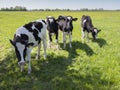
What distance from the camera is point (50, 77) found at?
8469 millimetres

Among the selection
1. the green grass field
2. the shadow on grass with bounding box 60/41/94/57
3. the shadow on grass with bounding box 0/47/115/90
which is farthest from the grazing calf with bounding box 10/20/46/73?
the shadow on grass with bounding box 60/41/94/57

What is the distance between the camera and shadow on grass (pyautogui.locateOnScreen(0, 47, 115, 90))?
759cm

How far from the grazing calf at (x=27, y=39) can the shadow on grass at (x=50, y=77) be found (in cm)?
52

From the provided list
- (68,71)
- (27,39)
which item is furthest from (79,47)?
(27,39)

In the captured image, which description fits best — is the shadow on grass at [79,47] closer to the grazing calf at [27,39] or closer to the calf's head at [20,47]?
the grazing calf at [27,39]

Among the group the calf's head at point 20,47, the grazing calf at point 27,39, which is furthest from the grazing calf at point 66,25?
the calf's head at point 20,47

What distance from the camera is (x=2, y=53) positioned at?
480 inches

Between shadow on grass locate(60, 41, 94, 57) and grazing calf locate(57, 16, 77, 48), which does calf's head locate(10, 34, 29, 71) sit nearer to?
shadow on grass locate(60, 41, 94, 57)

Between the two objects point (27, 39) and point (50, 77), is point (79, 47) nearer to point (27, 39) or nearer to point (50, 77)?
point (27, 39)

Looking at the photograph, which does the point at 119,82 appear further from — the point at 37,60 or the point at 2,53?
the point at 2,53

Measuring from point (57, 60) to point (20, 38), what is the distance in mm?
2509

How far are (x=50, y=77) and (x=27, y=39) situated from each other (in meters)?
1.67

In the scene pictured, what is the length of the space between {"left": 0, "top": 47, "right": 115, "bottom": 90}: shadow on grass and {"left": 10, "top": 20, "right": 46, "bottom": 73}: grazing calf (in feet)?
1.70

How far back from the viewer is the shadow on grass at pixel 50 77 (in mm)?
7594
